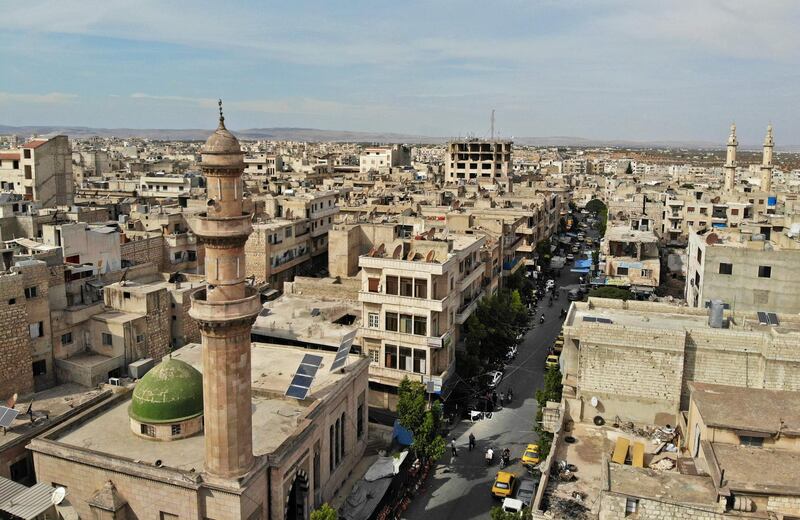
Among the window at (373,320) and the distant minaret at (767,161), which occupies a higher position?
the distant minaret at (767,161)

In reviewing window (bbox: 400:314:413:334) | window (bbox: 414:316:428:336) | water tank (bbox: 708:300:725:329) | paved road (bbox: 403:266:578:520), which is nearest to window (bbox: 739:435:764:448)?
water tank (bbox: 708:300:725:329)

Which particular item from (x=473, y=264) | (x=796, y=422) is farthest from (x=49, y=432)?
(x=473, y=264)

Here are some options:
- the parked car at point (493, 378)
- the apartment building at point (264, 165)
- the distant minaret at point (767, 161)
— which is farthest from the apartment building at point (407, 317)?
the apartment building at point (264, 165)

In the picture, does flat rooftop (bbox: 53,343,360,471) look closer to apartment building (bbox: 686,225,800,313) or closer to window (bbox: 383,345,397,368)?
window (bbox: 383,345,397,368)

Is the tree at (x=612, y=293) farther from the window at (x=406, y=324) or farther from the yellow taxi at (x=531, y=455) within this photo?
the yellow taxi at (x=531, y=455)

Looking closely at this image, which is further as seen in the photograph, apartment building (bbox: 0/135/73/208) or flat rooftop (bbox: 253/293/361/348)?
apartment building (bbox: 0/135/73/208)

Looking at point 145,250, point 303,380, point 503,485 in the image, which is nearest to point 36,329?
point 303,380
